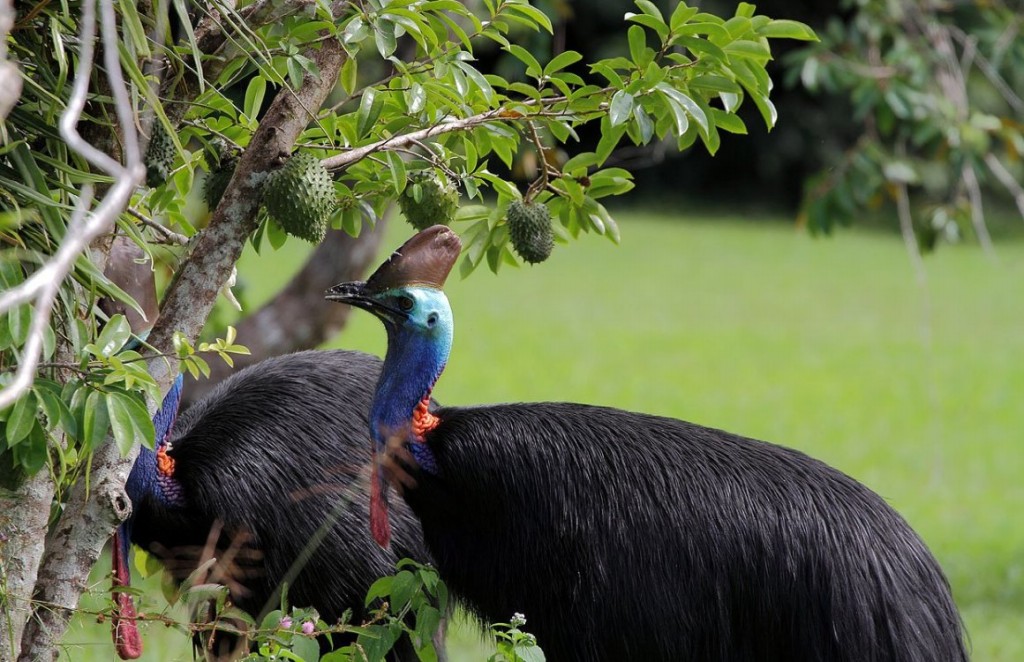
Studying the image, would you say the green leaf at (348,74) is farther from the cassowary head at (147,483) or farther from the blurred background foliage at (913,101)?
the blurred background foliage at (913,101)

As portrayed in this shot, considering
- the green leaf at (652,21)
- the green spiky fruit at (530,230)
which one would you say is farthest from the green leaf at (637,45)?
the green spiky fruit at (530,230)

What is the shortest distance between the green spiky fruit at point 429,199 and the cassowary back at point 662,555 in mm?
377

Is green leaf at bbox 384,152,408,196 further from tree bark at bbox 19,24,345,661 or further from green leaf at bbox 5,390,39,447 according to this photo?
green leaf at bbox 5,390,39,447

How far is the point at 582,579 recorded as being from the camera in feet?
8.64

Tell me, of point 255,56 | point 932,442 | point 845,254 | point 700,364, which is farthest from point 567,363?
point 255,56

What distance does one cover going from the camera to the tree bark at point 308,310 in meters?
4.82

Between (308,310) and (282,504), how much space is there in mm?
1953

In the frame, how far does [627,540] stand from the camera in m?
2.64

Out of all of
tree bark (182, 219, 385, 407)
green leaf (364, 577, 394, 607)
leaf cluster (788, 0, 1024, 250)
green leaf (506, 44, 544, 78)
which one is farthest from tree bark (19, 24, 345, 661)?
leaf cluster (788, 0, 1024, 250)

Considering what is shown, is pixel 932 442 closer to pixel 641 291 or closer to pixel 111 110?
pixel 641 291

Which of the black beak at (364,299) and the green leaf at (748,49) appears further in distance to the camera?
the black beak at (364,299)

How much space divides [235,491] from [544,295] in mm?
11185

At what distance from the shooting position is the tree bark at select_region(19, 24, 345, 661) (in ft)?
7.61

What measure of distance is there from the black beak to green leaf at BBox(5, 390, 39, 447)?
0.75 metres
